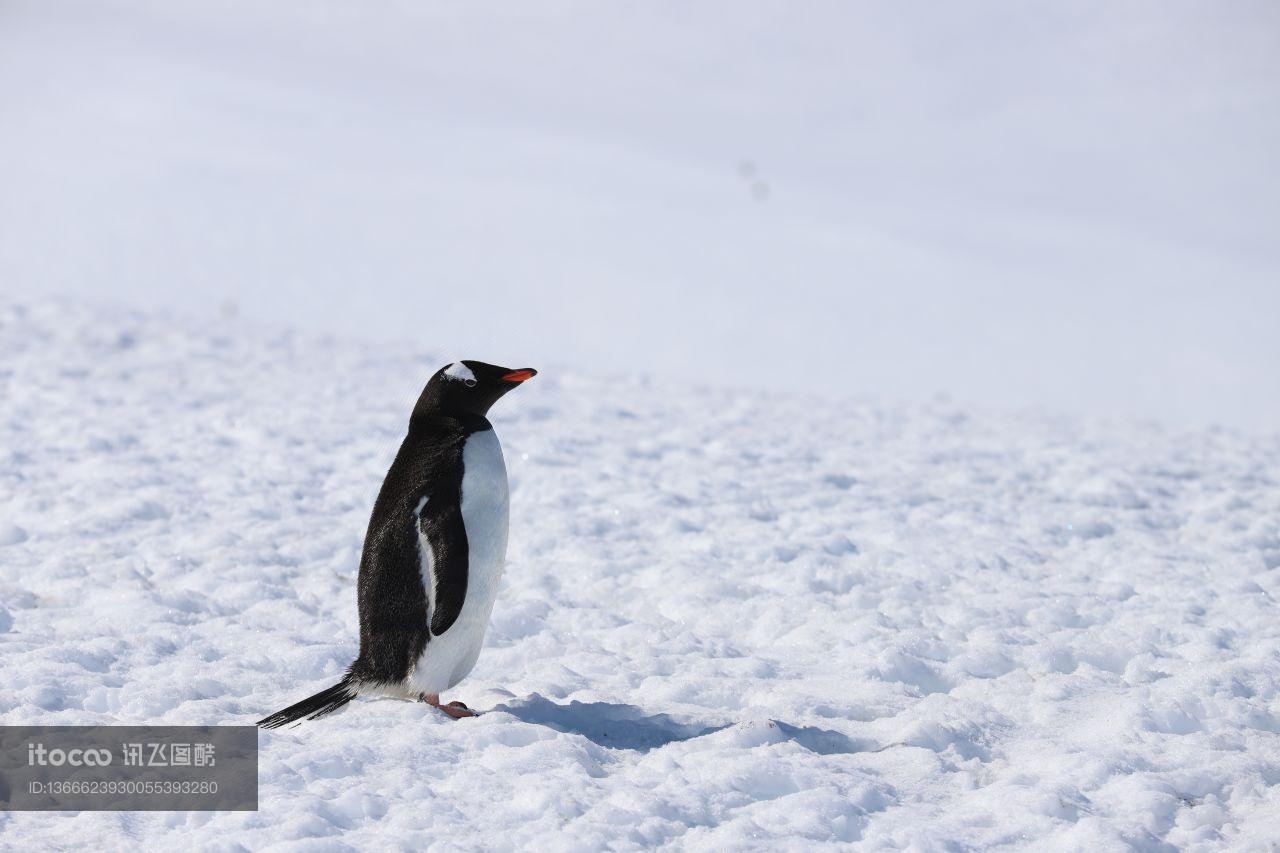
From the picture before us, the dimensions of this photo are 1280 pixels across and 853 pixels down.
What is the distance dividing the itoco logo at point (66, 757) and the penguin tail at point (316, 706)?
45 cm

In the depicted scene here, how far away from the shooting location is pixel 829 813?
321 centimetres

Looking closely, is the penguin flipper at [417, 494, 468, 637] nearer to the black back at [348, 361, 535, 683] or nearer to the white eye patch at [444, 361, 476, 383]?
the black back at [348, 361, 535, 683]

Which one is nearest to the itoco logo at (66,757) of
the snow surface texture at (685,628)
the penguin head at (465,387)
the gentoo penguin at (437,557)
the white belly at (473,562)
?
the snow surface texture at (685,628)

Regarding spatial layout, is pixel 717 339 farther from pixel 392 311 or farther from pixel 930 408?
pixel 930 408

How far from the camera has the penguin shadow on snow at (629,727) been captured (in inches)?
145

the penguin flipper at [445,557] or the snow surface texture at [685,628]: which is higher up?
the penguin flipper at [445,557]

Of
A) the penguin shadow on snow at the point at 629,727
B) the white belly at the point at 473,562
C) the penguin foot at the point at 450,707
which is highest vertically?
the white belly at the point at 473,562

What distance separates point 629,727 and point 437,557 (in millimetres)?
854

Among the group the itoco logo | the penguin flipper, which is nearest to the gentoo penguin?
the penguin flipper

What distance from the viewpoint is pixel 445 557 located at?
12.3 ft

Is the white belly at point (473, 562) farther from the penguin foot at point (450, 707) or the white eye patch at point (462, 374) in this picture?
the white eye patch at point (462, 374)

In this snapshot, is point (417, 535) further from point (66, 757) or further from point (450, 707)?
point (66, 757)

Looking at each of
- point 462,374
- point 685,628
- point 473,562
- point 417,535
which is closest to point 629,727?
point 473,562

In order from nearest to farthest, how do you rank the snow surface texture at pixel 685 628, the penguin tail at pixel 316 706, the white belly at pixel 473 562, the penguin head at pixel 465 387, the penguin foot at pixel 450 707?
1. the snow surface texture at pixel 685 628
2. the penguin tail at pixel 316 706
3. the penguin foot at pixel 450 707
4. the white belly at pixel 473 562
5. the penguin head at pixel 465 387
